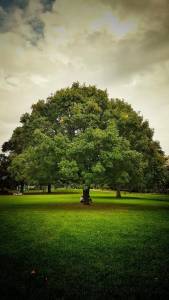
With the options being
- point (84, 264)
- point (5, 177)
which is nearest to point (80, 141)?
point (84, 264)

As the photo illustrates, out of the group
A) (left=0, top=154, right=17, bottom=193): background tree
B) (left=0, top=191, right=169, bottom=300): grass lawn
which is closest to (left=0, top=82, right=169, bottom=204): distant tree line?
(left=0, top=191, right=169, bottom=300): grass lawn

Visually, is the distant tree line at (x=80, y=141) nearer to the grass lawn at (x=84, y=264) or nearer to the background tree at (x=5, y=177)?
the grass lawn at (x=84, y=264)

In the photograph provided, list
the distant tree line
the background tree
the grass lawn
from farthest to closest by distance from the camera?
the background tree → the distant tree line → the grass lawn

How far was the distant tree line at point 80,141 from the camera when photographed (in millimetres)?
33312

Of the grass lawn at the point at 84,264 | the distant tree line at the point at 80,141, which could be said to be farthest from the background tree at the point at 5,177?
the grass lawn at the point at 84,264

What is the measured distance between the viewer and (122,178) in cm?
3772

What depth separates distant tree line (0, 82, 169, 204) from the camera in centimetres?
3331

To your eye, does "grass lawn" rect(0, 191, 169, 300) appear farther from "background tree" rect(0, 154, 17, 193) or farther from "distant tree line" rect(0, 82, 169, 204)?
"background tree" rect(0, 154, 17, 193)

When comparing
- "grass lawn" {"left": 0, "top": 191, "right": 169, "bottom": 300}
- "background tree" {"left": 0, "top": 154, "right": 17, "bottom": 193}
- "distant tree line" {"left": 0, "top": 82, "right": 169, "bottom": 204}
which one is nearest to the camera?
"grass lawn" {"left": 0, "top": 191, "right": 169, "bottom": 300}

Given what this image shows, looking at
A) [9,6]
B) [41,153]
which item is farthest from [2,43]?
[41,153]

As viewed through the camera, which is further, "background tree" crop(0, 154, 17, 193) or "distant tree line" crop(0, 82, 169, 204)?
"background tree" crop(0, 154, 17, 193)

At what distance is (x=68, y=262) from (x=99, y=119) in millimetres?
29191

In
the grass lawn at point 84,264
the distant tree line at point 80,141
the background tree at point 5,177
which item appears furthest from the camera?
the background tree at point 5,177

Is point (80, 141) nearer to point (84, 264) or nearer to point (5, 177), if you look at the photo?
point (84, 264)
